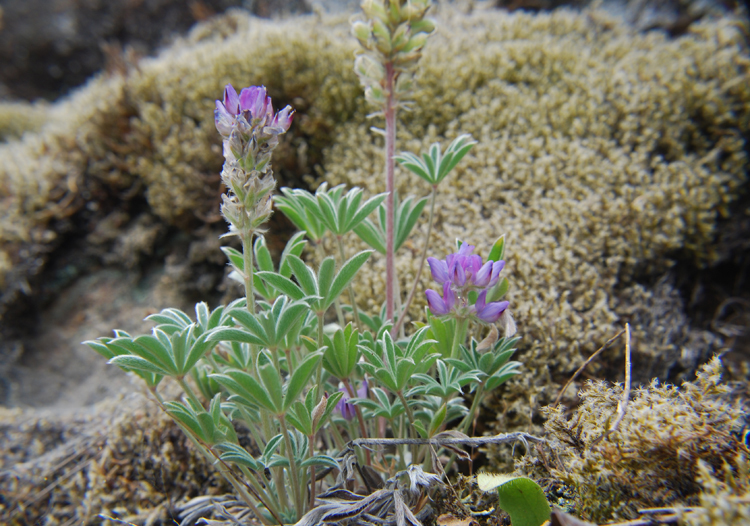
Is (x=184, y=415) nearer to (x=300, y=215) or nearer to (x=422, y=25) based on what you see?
(x=300, y=215)

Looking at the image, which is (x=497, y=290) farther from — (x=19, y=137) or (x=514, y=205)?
(x=19, y=137)

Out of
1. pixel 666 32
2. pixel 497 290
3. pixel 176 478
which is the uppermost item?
pixel 666 32

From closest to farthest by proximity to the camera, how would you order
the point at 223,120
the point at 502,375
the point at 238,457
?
the point at 223,120 → the point at 238,457 → the point at 502,375

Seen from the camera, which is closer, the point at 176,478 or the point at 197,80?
the point at 176,478

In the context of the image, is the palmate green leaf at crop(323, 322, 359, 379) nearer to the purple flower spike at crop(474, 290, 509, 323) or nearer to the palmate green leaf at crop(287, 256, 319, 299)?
the palmate green leaf at crop(287, 256, 319, 299)

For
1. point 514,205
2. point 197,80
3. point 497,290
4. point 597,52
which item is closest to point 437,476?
point 497,290

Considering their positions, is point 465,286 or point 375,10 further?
point 375,10

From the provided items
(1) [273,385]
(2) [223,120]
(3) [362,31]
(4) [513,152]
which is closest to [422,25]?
(3) [362,31]
